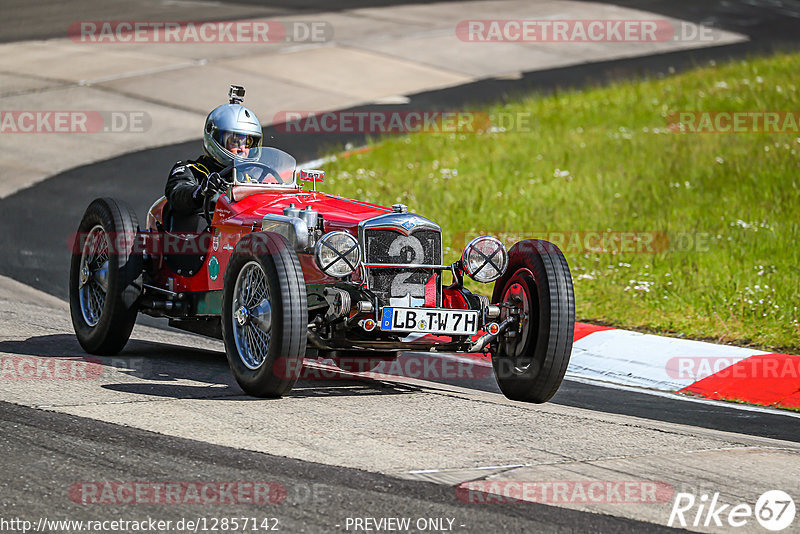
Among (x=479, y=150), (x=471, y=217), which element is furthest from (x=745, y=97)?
(x=471, y=217)

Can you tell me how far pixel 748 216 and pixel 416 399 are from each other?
244 inches

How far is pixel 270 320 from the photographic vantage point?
660cm

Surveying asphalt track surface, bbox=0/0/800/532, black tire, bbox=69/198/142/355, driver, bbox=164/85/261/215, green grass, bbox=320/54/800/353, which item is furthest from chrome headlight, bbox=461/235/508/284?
green grass, bbox=320/54/800/353

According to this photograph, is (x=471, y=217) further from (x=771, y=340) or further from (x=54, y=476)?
(x=54, y=476)

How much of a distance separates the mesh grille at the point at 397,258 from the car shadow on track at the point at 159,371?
68cm

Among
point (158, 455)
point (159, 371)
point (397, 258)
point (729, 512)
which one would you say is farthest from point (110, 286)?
point (729, 512)

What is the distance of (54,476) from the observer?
16.6 feet

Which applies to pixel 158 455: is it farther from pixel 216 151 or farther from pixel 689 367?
pixel 689 367

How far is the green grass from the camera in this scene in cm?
996

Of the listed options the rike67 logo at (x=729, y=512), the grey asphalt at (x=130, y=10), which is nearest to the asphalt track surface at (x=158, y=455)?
the rike67 logo at (x=729, y=512)

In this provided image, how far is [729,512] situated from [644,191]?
8426mm

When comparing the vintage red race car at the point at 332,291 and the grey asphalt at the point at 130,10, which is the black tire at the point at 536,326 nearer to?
the vintage red race car at the point at 332,291

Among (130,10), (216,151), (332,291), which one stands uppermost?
(130,10)

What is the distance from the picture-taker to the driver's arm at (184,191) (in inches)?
317
